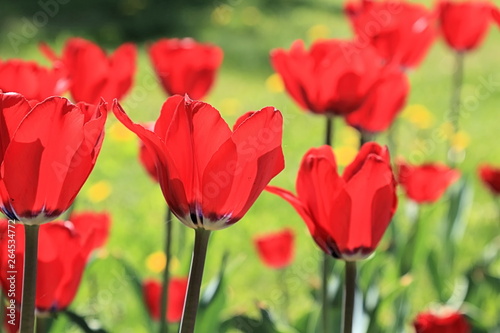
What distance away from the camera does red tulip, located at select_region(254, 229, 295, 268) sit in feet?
7.55

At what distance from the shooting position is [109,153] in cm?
456

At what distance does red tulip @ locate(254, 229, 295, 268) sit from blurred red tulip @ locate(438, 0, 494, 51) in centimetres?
69

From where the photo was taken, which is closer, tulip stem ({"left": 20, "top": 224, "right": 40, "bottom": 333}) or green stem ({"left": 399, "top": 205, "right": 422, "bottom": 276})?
tulip stem ({"left": 20, "top": 224, "right": 40, "bottom": 333})

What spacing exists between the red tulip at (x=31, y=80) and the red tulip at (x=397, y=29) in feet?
2.43

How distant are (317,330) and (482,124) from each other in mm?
3498

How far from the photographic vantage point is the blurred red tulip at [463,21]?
2389mm

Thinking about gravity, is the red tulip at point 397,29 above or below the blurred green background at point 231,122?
above

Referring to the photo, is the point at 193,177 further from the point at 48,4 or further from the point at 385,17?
the point at 48,4

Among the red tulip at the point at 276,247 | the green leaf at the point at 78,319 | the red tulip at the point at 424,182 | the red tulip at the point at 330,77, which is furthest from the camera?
the red tulip at the point at 276,247

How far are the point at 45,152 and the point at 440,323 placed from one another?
2.60 ft

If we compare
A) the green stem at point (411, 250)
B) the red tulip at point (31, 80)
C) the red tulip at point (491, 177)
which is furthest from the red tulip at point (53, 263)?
the red tulip at point (491, 177)

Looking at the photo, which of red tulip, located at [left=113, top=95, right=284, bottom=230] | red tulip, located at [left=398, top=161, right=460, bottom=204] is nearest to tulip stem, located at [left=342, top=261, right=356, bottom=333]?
red tulip, located at [left=113, top=95, right=284, bottom=230]

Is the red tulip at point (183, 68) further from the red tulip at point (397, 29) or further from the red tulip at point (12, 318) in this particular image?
the red tulip at point (12, 318)

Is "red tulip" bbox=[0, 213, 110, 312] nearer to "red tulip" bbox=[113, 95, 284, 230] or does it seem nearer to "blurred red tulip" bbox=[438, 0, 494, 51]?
"red tulip" bbox=[113, 95, 284, 230]
